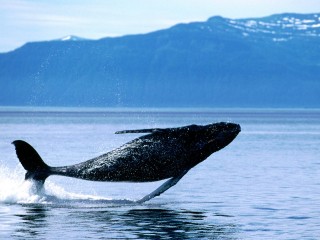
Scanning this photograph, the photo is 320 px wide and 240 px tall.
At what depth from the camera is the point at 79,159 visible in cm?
4019

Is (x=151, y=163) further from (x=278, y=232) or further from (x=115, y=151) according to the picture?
(x=278, y=232)

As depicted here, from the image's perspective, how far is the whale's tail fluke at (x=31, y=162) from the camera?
64.8ft

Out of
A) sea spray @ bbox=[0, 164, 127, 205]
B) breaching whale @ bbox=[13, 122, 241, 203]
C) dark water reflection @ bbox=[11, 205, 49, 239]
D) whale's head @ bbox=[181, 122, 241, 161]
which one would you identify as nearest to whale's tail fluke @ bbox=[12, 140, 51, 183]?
breaching whale @ bbox=[13, 122, 241, 203]

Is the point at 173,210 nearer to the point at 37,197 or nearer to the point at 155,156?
the point at 155,156

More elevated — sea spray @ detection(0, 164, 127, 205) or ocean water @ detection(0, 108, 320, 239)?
sea spray @ detection(0, 164, 127, 205)

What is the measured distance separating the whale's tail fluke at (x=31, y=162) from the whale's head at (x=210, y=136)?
3367 millimetres

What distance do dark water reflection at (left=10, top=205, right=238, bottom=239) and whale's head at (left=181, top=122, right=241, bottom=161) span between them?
1.51 metres

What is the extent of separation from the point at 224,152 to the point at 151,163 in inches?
1266

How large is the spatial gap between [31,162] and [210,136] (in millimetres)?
4125

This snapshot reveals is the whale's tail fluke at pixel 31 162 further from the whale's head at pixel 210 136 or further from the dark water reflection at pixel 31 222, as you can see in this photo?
the whale's head at pixel 210 136

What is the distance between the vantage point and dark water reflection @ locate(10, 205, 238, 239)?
1655 cm

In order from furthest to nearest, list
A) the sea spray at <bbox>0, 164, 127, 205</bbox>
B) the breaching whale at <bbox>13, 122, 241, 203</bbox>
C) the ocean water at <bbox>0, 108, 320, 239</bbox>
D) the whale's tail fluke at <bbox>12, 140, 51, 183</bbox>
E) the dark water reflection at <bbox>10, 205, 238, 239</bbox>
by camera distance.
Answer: the sea spray at <bbox>0, 164, 127, 205</bbox>
the whale's tail fluke at <bbox>12, 140, 51, 183</bbox>
the breaching whale at <bbox>13, 122, 241, 203</bbox>
the ocean water at <bbox>0, 108, 320, 239</bbox>
the dark water reflection at <bbox>10, 205, 238, 239</bbox>

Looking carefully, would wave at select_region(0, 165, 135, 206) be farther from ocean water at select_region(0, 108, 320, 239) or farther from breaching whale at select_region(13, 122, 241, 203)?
breaching whale at select_region(13, 122, 241, 203)

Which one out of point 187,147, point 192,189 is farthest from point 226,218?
point 192,189
